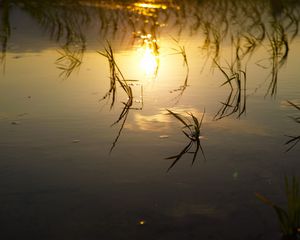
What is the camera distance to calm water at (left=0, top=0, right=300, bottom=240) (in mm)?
1798

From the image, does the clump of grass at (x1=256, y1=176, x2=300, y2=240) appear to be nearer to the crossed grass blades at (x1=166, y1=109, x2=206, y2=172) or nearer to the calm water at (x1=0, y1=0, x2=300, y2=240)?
the calm water at (x1=0, y1=0, x2=300, y2=240)

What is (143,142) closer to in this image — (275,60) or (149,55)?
(275,60)

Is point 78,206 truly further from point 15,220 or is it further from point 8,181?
point 8,181

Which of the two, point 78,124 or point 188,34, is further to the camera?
point 188,34

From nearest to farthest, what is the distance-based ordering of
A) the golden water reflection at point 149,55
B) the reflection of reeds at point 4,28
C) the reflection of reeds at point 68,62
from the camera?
1. the reflection of reeds at point 68,62
2. the golden water reflection at point 149,55
3. the reflection of reeds at point 4,28

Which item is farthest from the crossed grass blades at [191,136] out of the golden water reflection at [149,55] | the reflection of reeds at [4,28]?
the reflection of reeds at [4,28]

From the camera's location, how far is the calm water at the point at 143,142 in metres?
1.80

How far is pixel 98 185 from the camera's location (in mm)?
2082

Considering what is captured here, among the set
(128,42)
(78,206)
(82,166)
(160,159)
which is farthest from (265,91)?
(128,42)

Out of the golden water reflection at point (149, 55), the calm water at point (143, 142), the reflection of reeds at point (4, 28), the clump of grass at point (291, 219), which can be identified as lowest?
the reflection of reeds at point (4, 28)

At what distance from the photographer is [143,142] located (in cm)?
259

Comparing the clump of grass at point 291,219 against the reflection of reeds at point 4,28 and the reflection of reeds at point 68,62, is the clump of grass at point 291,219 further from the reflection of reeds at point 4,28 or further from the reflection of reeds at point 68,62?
the reflection of reeds at point 4,28

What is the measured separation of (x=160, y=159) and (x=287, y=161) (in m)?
0.58

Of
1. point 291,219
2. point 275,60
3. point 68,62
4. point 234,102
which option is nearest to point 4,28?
point 68,62
